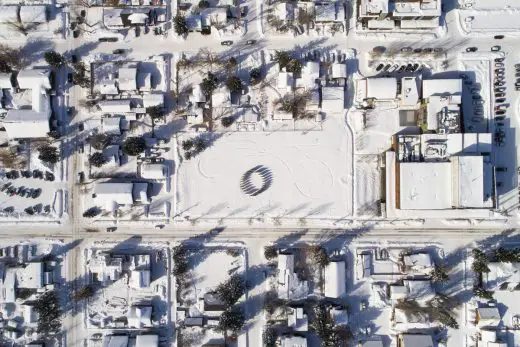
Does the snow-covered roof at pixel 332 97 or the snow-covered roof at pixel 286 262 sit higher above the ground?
the snow-covered roof at pixel 332 97

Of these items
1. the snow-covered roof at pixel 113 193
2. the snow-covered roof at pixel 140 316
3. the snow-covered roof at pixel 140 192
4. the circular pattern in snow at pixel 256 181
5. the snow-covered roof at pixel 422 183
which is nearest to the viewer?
the snow-covered roof at pixel 422 183

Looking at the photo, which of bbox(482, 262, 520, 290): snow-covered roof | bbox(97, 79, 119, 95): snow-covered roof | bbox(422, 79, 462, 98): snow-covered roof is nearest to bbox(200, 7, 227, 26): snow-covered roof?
bbox(97, 79, 119, 95): snow-covered roof

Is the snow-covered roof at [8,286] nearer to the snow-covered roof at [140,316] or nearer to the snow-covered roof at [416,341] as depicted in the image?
the snow-covered roof at [140,316]


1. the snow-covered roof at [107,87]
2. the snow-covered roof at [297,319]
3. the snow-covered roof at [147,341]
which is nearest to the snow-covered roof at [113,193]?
the snow-covered roof at [107,87]

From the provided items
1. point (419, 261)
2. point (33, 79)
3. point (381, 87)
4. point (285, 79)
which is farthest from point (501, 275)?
point (33, 79)

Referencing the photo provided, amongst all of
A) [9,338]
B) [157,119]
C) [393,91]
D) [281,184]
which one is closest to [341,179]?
[281,184]

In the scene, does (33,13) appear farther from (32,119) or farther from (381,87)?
(381,87)

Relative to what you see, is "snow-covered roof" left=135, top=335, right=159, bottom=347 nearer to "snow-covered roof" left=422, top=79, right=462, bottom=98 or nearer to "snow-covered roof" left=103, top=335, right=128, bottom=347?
"snow-covered roof" left=103, top=335, right=128, bottom=347
